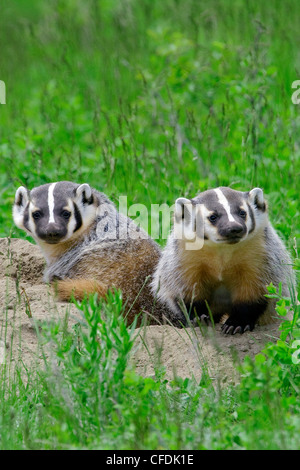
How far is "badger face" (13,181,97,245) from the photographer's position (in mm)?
4336

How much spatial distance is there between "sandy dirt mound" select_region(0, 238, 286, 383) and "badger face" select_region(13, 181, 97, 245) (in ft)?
1.11

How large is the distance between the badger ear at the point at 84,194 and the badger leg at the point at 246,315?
3.75ft

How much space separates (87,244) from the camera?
4.54 meters

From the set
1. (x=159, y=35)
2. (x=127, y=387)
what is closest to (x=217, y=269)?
(x=127, y=387)

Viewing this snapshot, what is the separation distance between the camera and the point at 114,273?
4.30m

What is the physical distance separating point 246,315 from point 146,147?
100 inches

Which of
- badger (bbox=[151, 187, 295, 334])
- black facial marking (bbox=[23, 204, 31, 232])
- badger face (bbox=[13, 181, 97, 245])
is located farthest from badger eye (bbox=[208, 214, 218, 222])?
black facial marking (bbox=[23, 204, 31, 232])

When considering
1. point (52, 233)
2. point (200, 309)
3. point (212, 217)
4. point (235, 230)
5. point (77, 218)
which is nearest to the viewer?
point (235, 230)

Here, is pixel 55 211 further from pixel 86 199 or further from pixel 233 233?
pixel 233 233

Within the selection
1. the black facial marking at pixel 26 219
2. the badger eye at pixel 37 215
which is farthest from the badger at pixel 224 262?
the black facial marking at pixel 26 219

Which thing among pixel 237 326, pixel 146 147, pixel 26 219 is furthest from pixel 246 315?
pixel 146 147

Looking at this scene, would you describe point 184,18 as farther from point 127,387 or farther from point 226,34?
point 127,387

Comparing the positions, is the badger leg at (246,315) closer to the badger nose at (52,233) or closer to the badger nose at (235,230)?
the badger nose at (235,230)

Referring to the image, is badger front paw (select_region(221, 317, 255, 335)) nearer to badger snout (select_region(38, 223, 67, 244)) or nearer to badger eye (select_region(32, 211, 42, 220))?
badger snout (select_region(38, 223, 67, 244))
